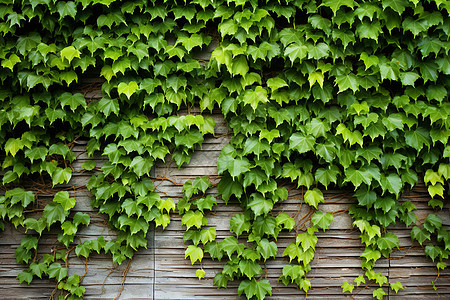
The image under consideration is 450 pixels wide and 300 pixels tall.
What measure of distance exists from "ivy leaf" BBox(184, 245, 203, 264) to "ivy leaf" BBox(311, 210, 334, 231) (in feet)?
3.42

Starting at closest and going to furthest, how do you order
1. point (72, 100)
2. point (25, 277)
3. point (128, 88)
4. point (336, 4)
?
point (336, 4)
point (128, 88)
point (72, 100)
point (25, 277)

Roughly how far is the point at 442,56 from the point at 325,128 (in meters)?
1.17

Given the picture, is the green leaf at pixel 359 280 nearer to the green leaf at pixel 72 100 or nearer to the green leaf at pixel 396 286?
the green leaf at pixel 396 286

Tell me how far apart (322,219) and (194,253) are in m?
1.18

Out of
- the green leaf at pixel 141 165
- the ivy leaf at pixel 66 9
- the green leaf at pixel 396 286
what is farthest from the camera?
the green leaf at pixel 396 286

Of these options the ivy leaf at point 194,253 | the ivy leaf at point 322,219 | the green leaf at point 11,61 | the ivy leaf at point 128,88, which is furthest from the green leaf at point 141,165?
the ivy leaf at point 322,219

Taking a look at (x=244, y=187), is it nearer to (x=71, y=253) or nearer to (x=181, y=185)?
(x=181, y=185)

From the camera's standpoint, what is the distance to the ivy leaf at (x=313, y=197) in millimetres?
2930

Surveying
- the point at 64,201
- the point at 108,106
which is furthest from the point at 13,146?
the point at 108,106

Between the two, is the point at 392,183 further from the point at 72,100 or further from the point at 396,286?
the point at 72,100

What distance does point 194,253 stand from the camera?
294 cm

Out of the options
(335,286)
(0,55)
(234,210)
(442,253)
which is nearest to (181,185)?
(234,210)

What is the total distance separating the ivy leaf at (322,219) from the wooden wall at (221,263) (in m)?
0.10

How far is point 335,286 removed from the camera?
10.1 feet
